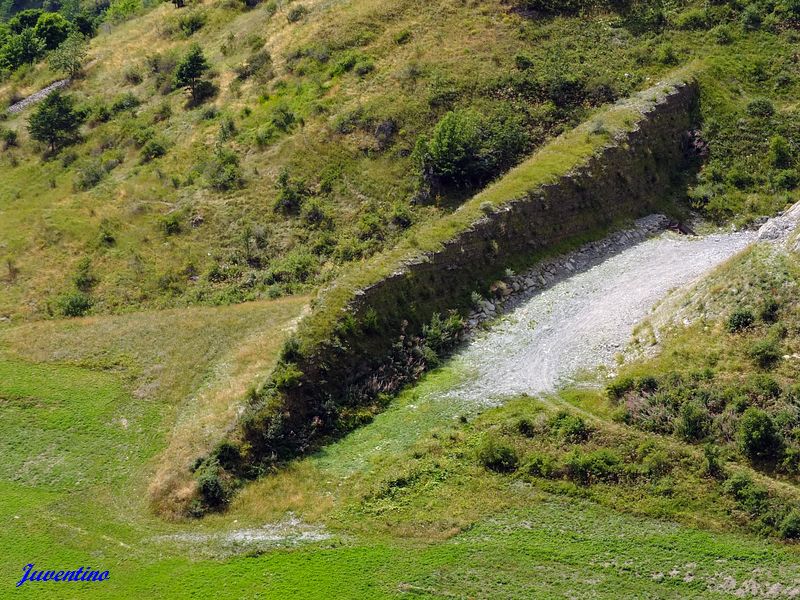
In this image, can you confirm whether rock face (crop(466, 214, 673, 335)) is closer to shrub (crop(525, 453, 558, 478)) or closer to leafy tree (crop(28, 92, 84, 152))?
shrub (crop(525, 453, 558, 478))

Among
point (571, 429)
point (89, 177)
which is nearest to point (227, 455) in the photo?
point (571, 429)

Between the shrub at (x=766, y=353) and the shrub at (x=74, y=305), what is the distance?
45.3 metres

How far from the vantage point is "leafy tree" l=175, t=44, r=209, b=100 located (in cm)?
8056

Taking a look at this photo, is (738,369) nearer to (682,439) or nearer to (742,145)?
(682,439)

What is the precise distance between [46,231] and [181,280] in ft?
50.7

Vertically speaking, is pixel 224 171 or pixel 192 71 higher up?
pixel 192 71

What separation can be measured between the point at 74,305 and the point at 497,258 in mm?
31616

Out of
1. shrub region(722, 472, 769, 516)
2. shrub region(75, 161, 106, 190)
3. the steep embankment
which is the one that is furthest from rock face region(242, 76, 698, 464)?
shrub region(75, 161, 106, 190)

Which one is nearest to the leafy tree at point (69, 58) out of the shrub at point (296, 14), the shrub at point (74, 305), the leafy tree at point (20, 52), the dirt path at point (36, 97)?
the dirt path at point (36, 97)

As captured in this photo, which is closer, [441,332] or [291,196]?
[441,332]

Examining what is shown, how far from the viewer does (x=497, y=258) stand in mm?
51062

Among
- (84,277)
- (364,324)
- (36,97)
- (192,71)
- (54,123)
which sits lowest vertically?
(364,324)

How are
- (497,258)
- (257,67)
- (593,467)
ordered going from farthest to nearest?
(257,67) < (497,258) < (593,467)

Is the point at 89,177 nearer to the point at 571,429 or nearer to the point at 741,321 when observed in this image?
the point at 571,429
